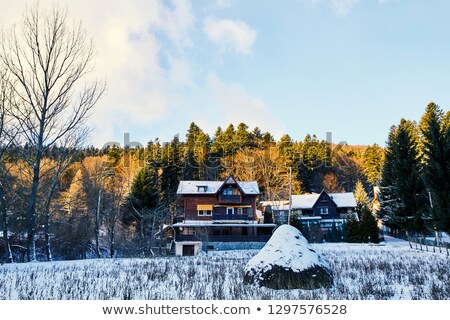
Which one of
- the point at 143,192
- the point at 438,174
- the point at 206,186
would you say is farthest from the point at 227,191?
the point at 438,174

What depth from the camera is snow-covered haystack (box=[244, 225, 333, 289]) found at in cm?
920

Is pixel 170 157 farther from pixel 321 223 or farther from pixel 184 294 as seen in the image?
pixel 184 294

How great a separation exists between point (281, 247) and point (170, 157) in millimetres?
49032

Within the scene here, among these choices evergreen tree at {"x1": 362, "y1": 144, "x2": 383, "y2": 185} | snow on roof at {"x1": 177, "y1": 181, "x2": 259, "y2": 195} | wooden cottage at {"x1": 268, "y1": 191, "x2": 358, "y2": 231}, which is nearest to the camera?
snow on roof at {"x1": 177, "y1": 181, "x2": 259, "y2": 195}

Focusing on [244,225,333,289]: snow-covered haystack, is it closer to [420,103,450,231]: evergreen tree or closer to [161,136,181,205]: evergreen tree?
[420,103,450,231]: evergreen tree

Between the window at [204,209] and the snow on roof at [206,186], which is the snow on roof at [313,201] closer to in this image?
the snow on roof at [206,186]

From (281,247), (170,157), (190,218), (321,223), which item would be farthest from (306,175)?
(281,247)

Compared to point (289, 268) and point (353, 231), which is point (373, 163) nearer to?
point (353, 231)

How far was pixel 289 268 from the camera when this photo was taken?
9.45m

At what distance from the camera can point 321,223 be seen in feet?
183

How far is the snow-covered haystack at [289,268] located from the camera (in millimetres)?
9195

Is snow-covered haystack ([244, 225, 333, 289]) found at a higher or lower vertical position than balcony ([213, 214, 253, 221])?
lower

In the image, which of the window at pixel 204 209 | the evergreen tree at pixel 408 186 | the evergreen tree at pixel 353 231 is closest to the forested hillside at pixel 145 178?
the window at pixel 204 209

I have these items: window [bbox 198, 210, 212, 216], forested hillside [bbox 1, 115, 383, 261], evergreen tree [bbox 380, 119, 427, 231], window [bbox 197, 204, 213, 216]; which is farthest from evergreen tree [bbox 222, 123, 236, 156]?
evergreen tree [bbox 380, 119, 427, 231]
